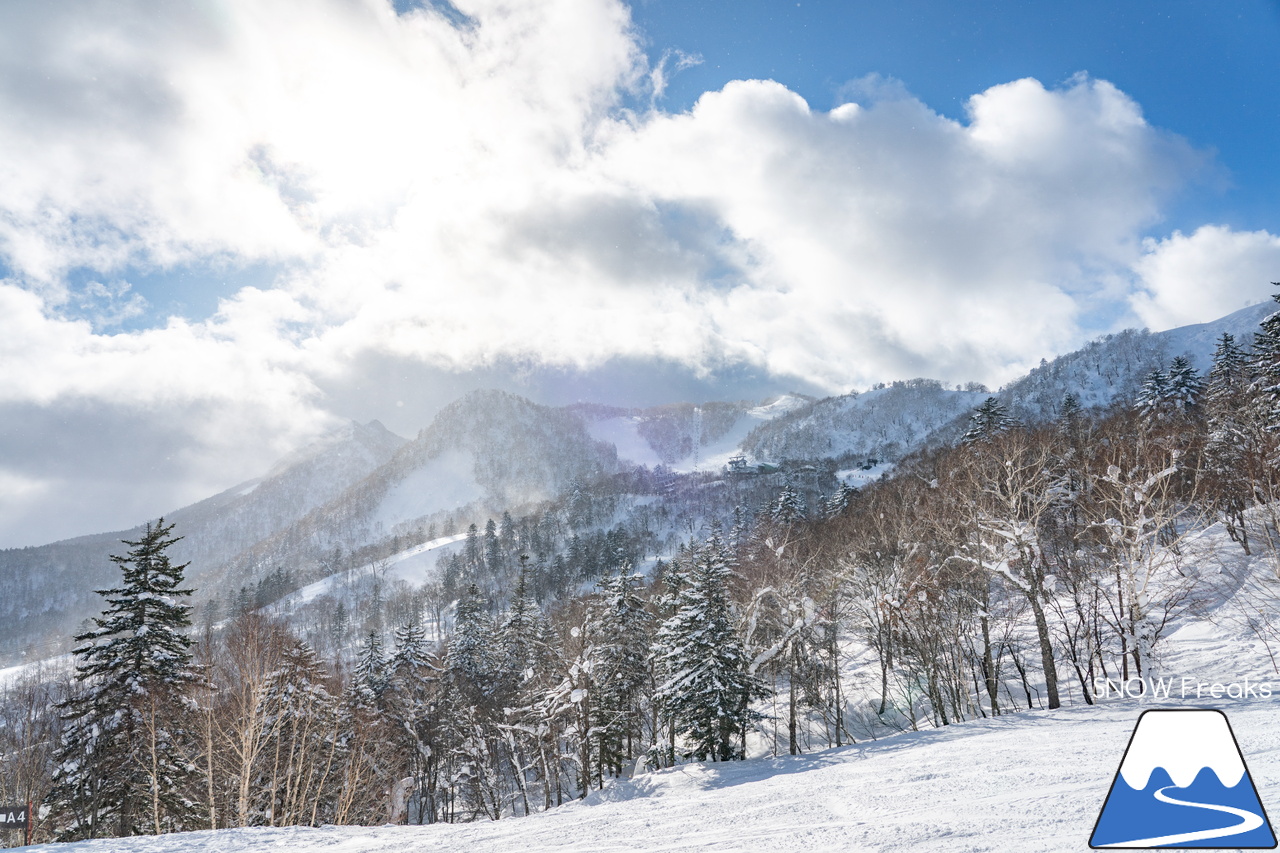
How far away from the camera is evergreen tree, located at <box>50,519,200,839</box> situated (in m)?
15.4

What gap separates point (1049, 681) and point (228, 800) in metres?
25.7

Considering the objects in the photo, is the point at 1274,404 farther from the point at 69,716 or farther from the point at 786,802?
the point at 69,716

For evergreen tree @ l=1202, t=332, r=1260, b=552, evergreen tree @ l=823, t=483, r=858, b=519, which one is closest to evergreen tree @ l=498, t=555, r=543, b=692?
evergreen tree @ l=1202, t=332, r=1260, b=552

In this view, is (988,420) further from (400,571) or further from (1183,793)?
(400,571)

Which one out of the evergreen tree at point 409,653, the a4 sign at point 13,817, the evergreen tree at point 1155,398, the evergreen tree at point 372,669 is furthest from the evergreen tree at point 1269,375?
the evergreen tree at point 372,669

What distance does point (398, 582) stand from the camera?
16312 centimetres

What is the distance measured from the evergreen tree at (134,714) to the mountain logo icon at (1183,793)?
20276 millimetres

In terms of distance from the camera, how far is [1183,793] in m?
4.34

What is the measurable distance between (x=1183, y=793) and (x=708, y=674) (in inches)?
738

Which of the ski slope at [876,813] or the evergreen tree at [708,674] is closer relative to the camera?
the ski slope at [876,813]

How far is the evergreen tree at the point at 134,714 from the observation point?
50.5 feet

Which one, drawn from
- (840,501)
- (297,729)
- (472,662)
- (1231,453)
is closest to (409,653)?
(472,662)

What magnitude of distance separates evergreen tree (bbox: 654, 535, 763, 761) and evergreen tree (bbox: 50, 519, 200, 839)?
1580 cm

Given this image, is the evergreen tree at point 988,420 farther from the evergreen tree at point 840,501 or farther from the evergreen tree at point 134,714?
the evergreen tree at point 134,714
